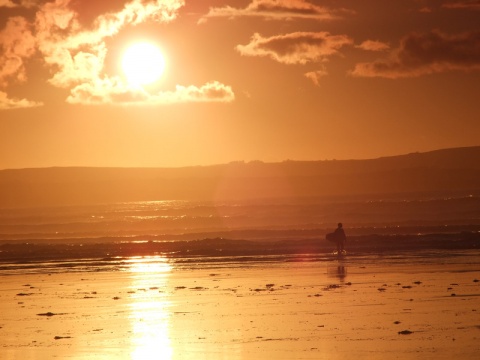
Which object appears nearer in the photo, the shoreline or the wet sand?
the wet sand

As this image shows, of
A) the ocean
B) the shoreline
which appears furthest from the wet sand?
the shoreline

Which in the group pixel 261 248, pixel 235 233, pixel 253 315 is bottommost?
pixel 253 315

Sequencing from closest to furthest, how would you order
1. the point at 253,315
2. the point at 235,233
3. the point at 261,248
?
the point at 253,315 < the point at 261,248 < the point at 235,233

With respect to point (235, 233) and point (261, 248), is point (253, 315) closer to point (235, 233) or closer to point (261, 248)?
point (261, 248)

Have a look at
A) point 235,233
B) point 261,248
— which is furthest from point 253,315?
point 235,233

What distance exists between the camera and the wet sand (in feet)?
56.1

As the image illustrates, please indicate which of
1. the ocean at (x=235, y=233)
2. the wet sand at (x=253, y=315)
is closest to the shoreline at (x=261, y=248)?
the ocean at (x=235, y=233)

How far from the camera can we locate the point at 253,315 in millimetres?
21281

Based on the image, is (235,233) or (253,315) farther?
(235,233)

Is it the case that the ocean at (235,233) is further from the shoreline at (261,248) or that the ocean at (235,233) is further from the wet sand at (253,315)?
the wet sand at (253,315)

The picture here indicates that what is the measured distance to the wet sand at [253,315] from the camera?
1709cm

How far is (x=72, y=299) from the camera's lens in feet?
86.2

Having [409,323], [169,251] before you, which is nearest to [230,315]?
[409,323]

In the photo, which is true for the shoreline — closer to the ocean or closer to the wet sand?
the ocean
